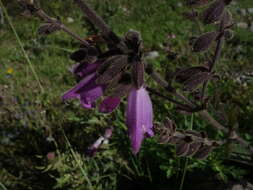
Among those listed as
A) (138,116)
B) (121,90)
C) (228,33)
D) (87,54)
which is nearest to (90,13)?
(87,54)

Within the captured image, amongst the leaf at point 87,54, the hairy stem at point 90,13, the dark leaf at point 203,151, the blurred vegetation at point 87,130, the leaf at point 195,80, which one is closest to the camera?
the hairy stem at point 90,13

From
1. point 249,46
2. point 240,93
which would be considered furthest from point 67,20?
point 240,93

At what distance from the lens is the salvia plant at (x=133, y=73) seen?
3.23ft

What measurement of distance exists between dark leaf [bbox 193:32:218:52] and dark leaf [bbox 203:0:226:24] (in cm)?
11

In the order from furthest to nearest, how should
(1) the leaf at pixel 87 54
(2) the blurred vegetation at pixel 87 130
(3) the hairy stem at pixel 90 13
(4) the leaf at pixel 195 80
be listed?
(2) the blurred vegetation at pixel 87 130 → (4) the leaf at pixel 195 80 → (1) the leaf at pixel 87 54 → (3) the hairy stem at pixel 90 13

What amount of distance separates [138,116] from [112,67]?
0.82 ft

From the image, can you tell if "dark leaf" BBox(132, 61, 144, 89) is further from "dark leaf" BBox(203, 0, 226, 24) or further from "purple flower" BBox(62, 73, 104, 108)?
"dark leaf" BBox(203, 0, 226, 24)

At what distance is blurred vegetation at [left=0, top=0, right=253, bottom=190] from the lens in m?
2.07

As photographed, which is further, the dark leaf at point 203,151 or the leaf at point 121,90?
the dark leaf at point 203,151

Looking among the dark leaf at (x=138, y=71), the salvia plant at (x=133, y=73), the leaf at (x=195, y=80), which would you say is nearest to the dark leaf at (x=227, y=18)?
the salvia plant at (x=133, y=73)

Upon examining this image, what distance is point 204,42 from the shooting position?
1.11 metres

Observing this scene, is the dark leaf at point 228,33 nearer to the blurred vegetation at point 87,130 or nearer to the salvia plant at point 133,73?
the salvia plant at point 133,73

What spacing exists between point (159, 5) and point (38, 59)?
272 centimetres

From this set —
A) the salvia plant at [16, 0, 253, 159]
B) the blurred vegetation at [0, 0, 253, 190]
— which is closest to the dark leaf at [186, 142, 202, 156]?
the salvia plant at [16, 0, 253, 159]
